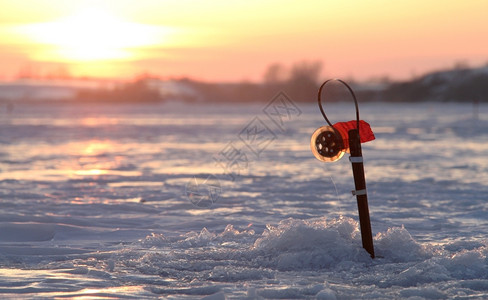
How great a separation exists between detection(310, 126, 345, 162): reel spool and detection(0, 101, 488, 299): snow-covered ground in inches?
39.3

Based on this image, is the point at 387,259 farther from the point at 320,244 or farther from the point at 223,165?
the point at 223,165

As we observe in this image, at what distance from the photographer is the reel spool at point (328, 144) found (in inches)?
Answer: 250

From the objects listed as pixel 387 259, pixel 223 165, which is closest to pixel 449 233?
pixel 387 259

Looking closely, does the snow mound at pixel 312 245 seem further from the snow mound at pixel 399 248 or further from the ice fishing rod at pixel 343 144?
the ice fishing rod at pixel 343 144

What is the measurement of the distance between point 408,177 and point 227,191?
14.3 ft

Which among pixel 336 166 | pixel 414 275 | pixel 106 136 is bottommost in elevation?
pixel 414 275

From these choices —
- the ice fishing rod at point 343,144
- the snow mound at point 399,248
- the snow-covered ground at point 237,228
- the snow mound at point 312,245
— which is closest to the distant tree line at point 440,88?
the snow-covered ground at point 237,228

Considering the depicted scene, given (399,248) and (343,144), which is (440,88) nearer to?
(399,248)

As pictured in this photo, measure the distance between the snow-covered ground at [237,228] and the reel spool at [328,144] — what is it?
A: 100 cm

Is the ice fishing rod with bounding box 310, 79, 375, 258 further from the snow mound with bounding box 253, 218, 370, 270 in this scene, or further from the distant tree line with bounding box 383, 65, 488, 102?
the distant tree line with bounding box 383, 65, 488, 102

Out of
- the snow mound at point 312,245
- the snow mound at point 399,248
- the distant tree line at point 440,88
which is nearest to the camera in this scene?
the snow mound at point 312,245

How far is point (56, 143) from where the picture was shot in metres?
24.7

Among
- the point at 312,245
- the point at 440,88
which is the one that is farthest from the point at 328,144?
the point at 440,88

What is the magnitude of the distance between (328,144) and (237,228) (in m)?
2.83
